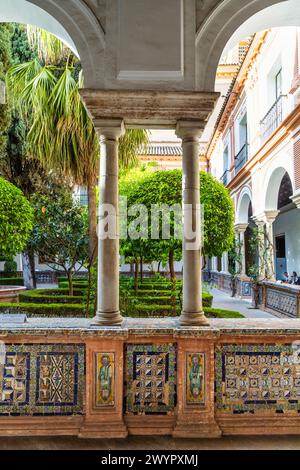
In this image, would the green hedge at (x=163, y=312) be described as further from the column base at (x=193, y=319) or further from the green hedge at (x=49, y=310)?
the column base at (x=193, y=319)

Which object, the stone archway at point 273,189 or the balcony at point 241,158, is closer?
the stone archway at point 273,189

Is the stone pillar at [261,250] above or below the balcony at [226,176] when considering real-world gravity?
below

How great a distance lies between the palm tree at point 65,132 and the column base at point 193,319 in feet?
14.2

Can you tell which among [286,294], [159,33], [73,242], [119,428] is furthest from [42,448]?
[286,294]

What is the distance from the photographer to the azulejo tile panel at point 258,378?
3434 mm

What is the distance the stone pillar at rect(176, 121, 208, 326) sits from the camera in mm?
3555

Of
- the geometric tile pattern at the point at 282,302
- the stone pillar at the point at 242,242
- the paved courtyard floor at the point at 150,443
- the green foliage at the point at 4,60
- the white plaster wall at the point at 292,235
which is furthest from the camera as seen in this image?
the white plaster wall at the point at 292,235

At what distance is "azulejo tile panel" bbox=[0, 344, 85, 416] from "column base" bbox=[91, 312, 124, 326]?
0.81 feet

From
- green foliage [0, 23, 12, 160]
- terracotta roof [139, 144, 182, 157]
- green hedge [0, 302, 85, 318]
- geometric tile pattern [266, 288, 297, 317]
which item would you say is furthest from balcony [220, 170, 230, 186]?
green hedge [0, 302, 85, 318]

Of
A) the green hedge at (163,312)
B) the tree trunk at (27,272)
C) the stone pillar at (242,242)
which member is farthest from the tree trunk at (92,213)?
the stone pillar at (242,242)

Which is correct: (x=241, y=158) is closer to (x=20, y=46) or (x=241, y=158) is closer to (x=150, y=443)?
(x=20, y=46)

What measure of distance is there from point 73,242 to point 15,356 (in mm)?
6023

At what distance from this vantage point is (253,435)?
11.0 feet
